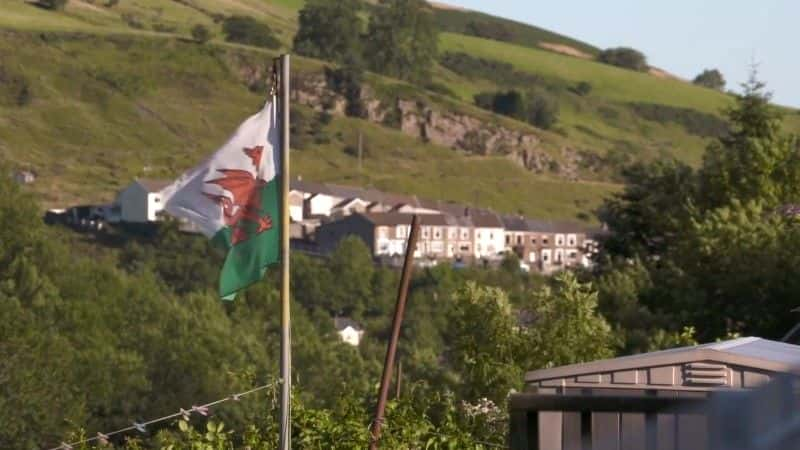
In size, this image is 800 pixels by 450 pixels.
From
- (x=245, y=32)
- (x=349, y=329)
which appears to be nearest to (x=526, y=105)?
(x=245, y=32)

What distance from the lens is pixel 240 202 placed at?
Answer: 12.1 metres

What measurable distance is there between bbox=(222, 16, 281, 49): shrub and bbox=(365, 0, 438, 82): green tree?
36.1 feet

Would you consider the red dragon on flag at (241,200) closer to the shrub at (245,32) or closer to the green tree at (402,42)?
the shrub at (245,32)

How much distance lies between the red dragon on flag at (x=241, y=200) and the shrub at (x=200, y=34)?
166 meters

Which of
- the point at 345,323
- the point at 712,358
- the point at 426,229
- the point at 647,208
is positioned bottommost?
the point at 345,323

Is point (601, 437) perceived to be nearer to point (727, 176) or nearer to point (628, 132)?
point (727, 176)

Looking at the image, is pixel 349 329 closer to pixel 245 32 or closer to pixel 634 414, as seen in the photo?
pixel 245 32

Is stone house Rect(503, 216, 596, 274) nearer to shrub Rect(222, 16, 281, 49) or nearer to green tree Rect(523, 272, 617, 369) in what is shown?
shrub Rect(222, 16, 281, 49)

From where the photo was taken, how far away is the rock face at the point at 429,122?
178125 mm

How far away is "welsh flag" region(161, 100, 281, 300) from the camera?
475 inches

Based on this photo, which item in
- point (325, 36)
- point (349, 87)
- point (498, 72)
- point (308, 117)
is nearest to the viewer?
point (308, 117)

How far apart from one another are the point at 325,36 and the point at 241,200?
594 ft

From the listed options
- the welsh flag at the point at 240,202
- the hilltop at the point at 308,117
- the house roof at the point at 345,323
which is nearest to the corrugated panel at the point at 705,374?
the welsh flag at the point at 240,202

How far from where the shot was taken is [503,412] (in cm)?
1814
